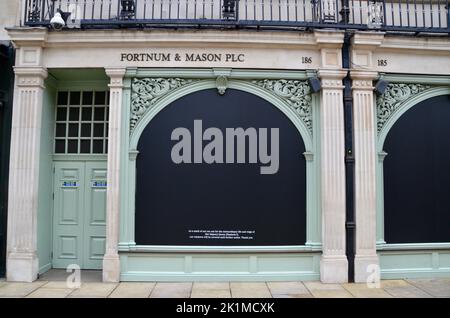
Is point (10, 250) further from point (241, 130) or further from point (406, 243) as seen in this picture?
point (406, 243)

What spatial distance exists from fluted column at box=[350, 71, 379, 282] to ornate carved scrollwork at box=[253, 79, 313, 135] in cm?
97

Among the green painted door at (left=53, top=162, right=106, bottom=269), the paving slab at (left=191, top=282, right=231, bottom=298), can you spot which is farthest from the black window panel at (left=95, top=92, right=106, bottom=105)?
the paving slab at (left=191, top=282, right=231, bottom=298)

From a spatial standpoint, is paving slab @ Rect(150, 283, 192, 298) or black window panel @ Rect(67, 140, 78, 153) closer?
paving slab @ Rect(150, 283, 192, 298)

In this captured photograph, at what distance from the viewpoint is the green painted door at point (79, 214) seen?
807 cm

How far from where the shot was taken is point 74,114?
8383 mm

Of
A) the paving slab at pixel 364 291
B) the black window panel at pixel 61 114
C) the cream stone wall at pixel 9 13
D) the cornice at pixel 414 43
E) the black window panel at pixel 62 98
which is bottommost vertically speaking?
the paving slab at pixel 364 291

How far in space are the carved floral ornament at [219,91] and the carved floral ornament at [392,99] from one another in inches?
61.4

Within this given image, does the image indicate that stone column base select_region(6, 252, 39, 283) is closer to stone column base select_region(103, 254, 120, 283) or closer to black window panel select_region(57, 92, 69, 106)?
stone column base select_region(103, 254, 120, 283)

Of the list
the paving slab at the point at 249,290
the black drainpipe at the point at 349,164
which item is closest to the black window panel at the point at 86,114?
the paving slab at the point at 249,290

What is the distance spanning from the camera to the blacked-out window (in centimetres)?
828

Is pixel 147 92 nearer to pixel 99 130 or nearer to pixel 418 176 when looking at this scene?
pixel 99 130

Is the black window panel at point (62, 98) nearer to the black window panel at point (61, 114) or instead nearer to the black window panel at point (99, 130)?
the black window panel at point (61, 114)

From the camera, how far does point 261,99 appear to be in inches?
301

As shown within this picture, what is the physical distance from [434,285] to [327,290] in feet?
7.41
